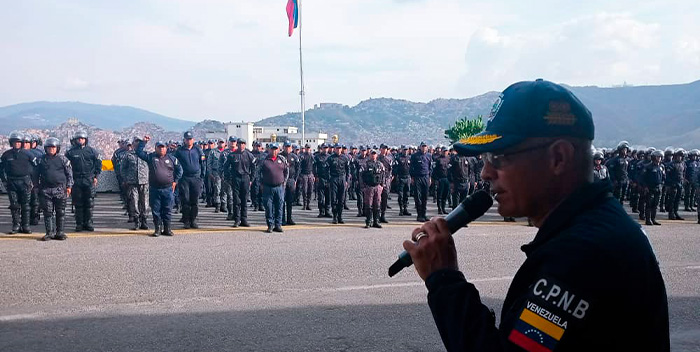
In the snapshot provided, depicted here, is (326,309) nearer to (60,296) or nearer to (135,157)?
(60,296)

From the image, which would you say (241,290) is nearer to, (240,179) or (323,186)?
(240,179)

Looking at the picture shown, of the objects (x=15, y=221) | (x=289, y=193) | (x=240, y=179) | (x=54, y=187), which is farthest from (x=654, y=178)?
(x=15, y=221)

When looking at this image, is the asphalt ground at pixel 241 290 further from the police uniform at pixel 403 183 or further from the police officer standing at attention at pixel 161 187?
the police uniform at pixel 403 183

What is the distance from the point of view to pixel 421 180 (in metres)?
16.2

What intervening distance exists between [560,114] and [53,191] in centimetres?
1203

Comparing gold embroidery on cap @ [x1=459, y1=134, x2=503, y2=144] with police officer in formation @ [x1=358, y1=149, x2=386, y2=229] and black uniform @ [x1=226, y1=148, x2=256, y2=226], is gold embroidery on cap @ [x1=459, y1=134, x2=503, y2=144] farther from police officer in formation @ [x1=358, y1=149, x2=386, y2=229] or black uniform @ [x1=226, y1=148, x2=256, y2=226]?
black uniform @ [x1=226, y1=148, x2=256, y2=226]

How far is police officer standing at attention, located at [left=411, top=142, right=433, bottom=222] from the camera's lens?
16.0m

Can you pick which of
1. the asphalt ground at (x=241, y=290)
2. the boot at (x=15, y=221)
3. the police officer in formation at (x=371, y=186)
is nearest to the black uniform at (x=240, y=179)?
the asphalt ground at (x=241, y=290)

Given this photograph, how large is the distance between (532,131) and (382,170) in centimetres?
1317

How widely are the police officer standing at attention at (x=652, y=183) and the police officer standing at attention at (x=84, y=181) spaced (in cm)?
1323

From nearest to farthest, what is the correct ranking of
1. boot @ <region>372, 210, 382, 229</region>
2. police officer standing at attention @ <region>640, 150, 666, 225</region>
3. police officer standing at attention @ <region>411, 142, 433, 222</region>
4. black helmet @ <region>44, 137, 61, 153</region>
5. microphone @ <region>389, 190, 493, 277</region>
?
1. microphone @ <region>389, 190, 493, 277</region>
2. black helmet @ <region>44, 137, 61, 153</region>
3. boot @ <region>372, 210, 382, 229</region>
4. police officer standing at attention @ <region>640, 150, 666, 225</region>
5. police officer standing at attention @ <region>411, 142, 433, 222</region>

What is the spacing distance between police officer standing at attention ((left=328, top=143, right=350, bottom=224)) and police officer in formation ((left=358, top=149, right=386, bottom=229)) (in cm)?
82

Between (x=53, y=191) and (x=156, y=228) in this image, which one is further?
(x=156, y=228)

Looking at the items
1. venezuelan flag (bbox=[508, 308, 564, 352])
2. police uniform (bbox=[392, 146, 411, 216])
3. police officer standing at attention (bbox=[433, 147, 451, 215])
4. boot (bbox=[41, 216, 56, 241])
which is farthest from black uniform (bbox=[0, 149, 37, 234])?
venezuelan flag (bbox=[508, 308, 564, 352])
